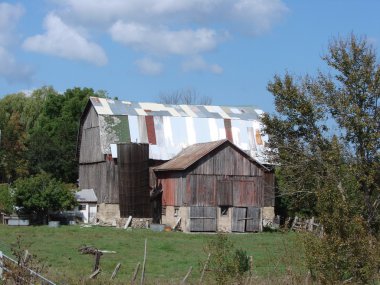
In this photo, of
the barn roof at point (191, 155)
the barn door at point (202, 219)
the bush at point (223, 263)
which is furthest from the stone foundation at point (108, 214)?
the bush at point (223, 263)

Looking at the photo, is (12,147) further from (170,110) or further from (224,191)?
(224,191)

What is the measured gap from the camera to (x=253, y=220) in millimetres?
47844

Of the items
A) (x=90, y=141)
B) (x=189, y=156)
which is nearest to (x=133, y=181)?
(x=189, y=156)

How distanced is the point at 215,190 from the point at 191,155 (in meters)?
3.15

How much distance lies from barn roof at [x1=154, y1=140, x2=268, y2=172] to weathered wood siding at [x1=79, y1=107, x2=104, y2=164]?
5442 mm

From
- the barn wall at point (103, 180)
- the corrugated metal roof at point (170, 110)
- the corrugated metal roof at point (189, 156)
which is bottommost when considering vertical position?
the barn wall at point (103, 180)

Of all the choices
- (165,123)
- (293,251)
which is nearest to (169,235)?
(165,123)

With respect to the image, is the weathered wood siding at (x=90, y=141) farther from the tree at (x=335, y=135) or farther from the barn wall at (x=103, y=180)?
the tree at (x=335, y=135)

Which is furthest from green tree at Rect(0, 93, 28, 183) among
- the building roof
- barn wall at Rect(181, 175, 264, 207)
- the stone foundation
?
barn wall at Rect(181, 175, 264, 207)

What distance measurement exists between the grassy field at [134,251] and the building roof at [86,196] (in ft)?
28.2

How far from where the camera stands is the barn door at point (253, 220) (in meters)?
47.7

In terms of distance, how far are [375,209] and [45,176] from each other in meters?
26.4

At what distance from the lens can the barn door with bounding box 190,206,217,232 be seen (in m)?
46.1

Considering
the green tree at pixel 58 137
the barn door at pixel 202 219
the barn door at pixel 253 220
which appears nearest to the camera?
the barn door at pixel 202 219
